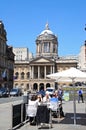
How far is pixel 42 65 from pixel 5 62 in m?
46.9

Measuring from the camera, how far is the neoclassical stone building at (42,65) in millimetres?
147125

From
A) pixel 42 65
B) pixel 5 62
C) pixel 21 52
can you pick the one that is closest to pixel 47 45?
pixel 42 65

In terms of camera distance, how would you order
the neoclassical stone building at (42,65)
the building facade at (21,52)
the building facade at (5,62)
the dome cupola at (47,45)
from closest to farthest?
1. the building facade at (5,62)
2. the neoclassical stone building at (42,65)
3. the dome cupola at (47,45)
4. the building facade at (21,52)

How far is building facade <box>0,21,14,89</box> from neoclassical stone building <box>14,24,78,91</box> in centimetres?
3613

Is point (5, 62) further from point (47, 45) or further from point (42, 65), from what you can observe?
point (47, 45)

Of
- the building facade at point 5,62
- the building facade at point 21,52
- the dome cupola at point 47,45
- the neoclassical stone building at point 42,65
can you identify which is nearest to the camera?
the building facade at point 5,62

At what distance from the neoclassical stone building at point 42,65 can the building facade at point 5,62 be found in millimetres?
36128

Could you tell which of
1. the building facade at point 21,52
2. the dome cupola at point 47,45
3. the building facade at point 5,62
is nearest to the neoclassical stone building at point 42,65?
the dome cupola at point 47,45

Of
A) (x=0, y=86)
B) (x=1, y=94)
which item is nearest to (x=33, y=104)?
(x=1, y=94)

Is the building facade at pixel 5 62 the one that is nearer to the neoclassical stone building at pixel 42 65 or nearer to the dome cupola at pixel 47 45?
the neoclassical stone building at pixel 42 65

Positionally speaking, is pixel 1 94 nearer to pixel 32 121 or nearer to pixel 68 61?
pixel 32 121

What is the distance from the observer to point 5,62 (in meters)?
102

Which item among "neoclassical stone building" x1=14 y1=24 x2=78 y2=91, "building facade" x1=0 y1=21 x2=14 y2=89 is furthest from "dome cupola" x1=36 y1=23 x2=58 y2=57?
"building facade" x1=0 y1=21 x2=14 y2=89

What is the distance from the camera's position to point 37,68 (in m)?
150
